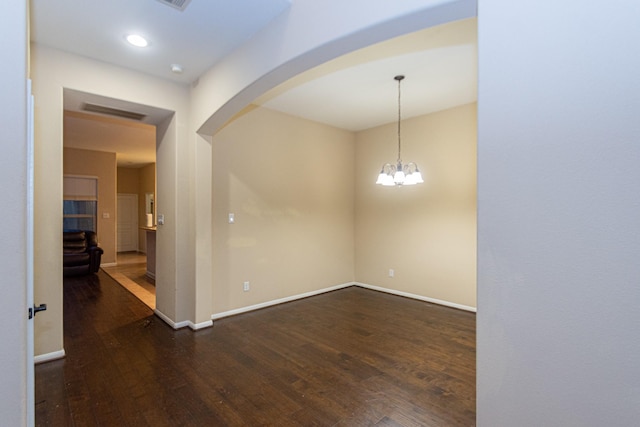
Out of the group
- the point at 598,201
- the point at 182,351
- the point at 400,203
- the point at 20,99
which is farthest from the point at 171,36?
the point at 400,203

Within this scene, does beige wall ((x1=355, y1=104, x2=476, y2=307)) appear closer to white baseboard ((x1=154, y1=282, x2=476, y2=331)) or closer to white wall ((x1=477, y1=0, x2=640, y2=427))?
white baseboard ((x1=154, y1=282, x2=476, y2=331))

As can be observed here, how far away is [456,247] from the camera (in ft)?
14.8

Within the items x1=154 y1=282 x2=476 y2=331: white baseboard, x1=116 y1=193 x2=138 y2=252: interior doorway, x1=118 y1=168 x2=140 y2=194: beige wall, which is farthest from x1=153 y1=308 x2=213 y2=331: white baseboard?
x1=118 y1=168 x2=140 y2=194: beige wall

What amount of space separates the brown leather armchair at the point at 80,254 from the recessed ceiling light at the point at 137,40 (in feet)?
17.6

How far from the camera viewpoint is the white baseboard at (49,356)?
2837 mm

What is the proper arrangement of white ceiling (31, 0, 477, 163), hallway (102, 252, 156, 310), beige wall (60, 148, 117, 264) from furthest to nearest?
1. beige wall (60, 148, 117, 264)
2. hallway (102, 252, 156, 310)
3. white ceiling (31, 0, 477, 163)

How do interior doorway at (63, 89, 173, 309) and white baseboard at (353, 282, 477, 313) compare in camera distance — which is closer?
interior doorway at (63, 89, 173, 309)

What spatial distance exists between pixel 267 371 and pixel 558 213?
8.16ft

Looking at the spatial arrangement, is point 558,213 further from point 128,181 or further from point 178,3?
point 128,181

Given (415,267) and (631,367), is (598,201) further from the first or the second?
(415,267)

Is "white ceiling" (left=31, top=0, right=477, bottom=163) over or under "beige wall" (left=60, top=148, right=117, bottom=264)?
over

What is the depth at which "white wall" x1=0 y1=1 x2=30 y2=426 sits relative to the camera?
1.09 meters

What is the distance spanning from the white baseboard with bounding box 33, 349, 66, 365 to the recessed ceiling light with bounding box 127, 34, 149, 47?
9.60 feet

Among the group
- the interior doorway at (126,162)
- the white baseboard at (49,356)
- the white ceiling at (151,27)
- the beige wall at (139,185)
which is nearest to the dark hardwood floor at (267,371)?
the white baseboard at (49,356)
